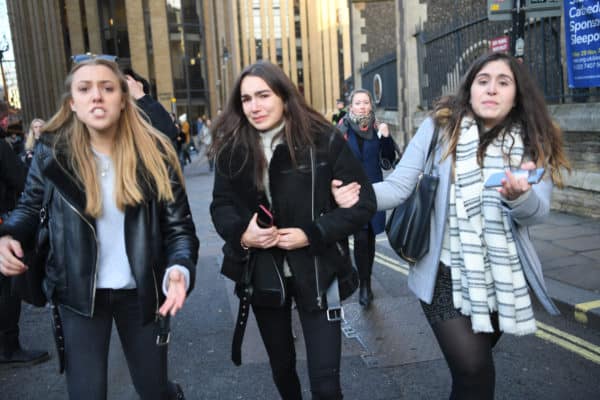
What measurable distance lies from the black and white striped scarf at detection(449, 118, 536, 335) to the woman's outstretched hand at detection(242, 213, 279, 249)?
77 centimetres

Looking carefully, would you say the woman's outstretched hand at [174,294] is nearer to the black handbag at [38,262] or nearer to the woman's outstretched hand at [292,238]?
the woman's outstretched hand at [292,238]

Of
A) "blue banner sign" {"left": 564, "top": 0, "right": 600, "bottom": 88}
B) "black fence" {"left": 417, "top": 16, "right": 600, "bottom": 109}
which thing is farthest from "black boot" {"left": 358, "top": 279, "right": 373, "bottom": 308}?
"blue banner sign" {"left": 564, "top": 0, "right": 600, "bottom": 88}

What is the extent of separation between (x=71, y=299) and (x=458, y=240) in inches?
64.7

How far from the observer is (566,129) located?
768 cm

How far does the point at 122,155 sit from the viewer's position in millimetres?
2350

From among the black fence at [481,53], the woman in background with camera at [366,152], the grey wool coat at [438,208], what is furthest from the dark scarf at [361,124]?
the grey wool coat at [438,208]

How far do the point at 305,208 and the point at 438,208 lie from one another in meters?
0.59

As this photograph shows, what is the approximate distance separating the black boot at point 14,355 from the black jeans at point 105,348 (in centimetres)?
214

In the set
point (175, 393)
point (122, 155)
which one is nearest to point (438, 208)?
point (122, 155)

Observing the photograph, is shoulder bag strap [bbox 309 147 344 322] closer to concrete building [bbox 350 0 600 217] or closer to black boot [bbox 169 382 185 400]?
black boot [bbox 169 382 185 400]

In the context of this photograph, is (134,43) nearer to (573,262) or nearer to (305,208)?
(573,262)

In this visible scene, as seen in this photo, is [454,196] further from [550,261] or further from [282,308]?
[550,261]

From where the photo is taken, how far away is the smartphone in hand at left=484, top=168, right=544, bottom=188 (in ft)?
6.69

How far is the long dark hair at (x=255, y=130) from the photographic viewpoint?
242 centimetres
